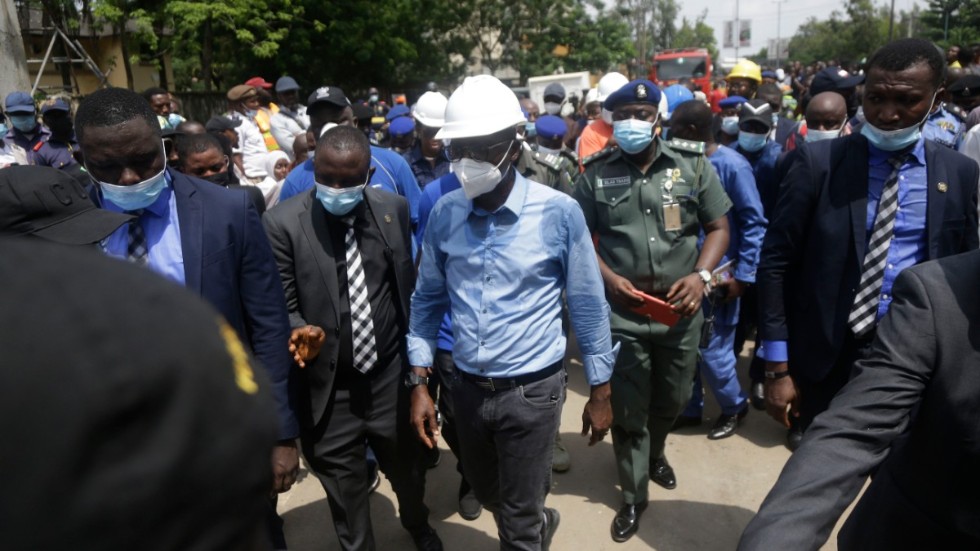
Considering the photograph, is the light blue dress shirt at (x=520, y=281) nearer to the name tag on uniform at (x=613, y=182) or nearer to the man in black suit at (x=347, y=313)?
the man in black suit at (x=347, y=313)

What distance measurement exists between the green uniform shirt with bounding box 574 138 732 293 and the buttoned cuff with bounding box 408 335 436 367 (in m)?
1.11

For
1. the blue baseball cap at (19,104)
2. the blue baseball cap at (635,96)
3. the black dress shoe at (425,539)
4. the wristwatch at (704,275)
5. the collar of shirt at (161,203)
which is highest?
the blue baseball cap at (19,104)

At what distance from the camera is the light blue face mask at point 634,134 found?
3.56 meters

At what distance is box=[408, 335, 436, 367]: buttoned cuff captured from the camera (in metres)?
3.03

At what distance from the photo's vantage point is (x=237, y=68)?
81.8 ft

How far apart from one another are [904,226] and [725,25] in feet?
258

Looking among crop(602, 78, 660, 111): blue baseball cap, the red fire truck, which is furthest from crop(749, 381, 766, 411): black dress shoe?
Result: the red fire truck

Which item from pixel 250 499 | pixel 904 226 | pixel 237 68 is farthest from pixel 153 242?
pixel 237 68

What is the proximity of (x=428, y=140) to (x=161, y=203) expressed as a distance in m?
3.07

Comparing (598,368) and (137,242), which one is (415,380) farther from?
(137,242)

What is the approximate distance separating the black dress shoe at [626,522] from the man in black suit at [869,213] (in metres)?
1.14

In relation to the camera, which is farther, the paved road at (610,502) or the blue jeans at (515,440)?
the paved road at (610,502)

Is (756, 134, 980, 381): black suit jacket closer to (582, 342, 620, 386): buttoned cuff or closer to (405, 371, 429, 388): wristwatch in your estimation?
(582, 342, 620, 386): buttoned cuff

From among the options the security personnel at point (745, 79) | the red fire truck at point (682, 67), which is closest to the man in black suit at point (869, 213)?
the security personnel at point (745, 79)
